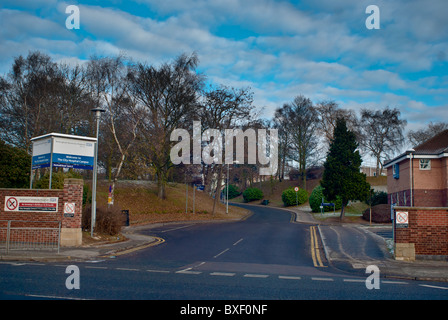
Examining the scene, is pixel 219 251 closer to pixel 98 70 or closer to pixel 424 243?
pixel 424 243

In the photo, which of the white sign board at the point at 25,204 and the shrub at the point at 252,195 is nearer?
the white sign board at the point at 25,204

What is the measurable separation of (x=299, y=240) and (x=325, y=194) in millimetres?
20593

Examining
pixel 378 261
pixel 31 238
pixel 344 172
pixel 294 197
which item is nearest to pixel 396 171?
pixel 344 172

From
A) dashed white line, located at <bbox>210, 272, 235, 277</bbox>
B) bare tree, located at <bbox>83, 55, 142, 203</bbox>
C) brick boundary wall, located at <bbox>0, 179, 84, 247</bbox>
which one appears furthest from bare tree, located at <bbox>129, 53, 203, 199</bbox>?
dashed white line, located at <bbox>210, 272, 235, 277</bbox>

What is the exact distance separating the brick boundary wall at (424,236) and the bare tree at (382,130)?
5363cm

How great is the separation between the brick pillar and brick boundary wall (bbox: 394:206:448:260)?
1302 cm

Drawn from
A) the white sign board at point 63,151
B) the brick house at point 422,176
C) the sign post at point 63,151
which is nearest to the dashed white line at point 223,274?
the sign post at point 63,151

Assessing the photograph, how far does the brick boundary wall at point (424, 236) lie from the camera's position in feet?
51.3

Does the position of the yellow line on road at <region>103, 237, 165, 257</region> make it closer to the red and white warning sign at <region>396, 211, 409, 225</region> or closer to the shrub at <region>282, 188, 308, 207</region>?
the red and white warning sign at <region>396, 211, 409, 225</region>

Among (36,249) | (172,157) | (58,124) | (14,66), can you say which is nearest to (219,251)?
(36,249)

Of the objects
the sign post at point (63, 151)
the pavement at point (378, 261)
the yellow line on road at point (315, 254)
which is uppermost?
the sign post at point (63, 151)

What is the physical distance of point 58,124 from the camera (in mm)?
39125

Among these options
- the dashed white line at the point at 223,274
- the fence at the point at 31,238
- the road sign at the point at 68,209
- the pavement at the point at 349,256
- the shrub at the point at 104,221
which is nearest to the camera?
the dashed white line at the point at 223,274

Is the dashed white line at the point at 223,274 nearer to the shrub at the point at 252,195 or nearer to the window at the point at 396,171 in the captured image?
the window at the point at 396,171
